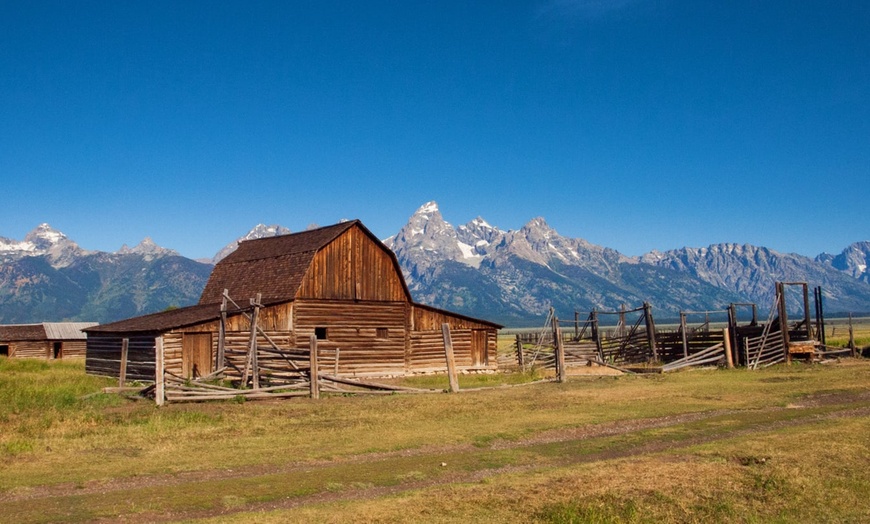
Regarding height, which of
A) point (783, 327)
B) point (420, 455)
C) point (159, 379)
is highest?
point (783, 327)

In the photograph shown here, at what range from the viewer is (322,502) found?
11.1 meters

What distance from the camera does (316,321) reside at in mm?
37281

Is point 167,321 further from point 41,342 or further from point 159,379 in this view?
point 41,342

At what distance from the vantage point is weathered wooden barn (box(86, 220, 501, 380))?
34.3 metres

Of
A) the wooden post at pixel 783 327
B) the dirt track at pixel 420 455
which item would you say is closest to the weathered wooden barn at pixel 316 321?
the wooden post at pixel 783 327

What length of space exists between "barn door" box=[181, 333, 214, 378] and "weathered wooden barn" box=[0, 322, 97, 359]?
36.9 m

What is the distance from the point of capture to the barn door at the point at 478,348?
141 ft

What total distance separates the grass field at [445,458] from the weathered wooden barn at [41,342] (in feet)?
155

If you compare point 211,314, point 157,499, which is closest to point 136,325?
point 211,314

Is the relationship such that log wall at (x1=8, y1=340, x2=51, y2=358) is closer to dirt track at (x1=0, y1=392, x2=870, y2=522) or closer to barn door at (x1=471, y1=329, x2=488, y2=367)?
barn door at (x1=471, y1=329, x2=488, y2=367)

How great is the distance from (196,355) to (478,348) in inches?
650

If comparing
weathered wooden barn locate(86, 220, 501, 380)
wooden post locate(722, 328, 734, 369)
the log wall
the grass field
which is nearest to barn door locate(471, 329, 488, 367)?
weathered wooden barn locate(86, 220, 501, 380)

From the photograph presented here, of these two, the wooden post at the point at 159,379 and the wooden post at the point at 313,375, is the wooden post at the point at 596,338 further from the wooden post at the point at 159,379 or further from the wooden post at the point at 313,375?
the wooden post at the point at 159,379

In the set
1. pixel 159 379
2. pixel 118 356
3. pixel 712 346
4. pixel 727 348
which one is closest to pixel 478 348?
pixel 712 346
